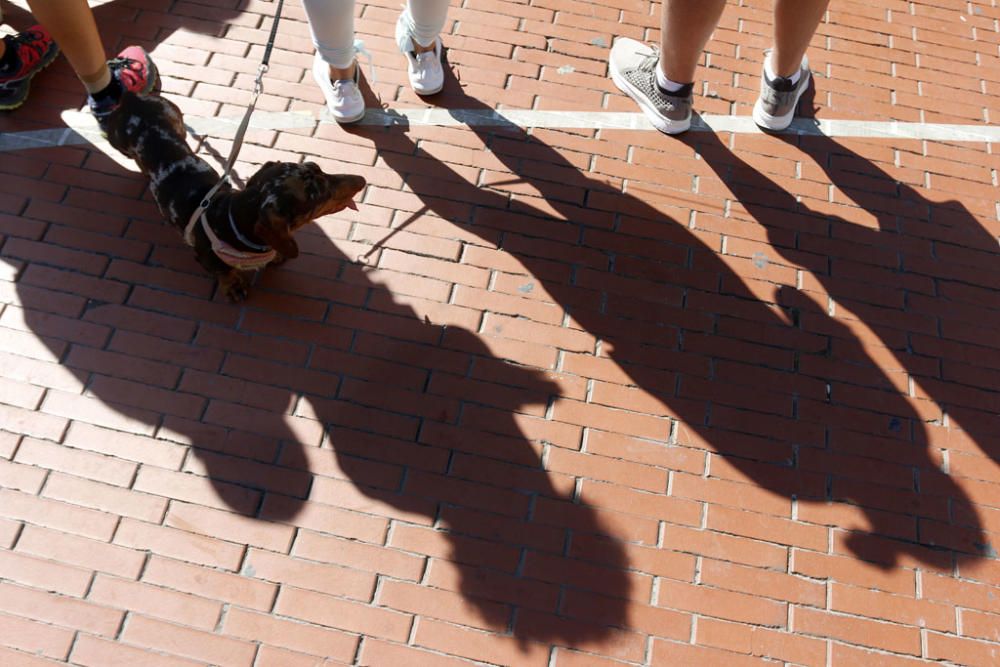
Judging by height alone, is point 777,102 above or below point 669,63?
below

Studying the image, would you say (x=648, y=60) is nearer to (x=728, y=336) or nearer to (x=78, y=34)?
(x=728, y=336)

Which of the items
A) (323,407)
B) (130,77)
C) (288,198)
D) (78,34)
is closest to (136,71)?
(130,77)

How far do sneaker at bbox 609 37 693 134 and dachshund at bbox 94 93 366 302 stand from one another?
1.77m

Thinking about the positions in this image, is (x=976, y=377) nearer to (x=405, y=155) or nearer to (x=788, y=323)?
(x=788, y=323)

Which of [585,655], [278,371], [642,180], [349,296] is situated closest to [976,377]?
[642,180]

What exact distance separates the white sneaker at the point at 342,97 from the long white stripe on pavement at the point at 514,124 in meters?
0.08

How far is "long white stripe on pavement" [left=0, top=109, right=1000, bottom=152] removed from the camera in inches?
154

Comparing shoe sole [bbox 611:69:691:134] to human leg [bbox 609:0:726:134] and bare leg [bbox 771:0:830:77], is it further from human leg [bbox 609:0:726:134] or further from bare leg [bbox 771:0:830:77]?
bare leg [bbox 771:0:830:77]

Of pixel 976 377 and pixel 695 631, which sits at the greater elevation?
pixel 976 377

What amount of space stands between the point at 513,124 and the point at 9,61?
8.11 feet

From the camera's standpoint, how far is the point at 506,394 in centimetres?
341

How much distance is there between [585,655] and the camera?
296cm

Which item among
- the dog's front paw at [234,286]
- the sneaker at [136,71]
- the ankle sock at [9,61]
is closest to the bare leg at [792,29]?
the dog's front paw at [234,286]

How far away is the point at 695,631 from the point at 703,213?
1964 millimetres
